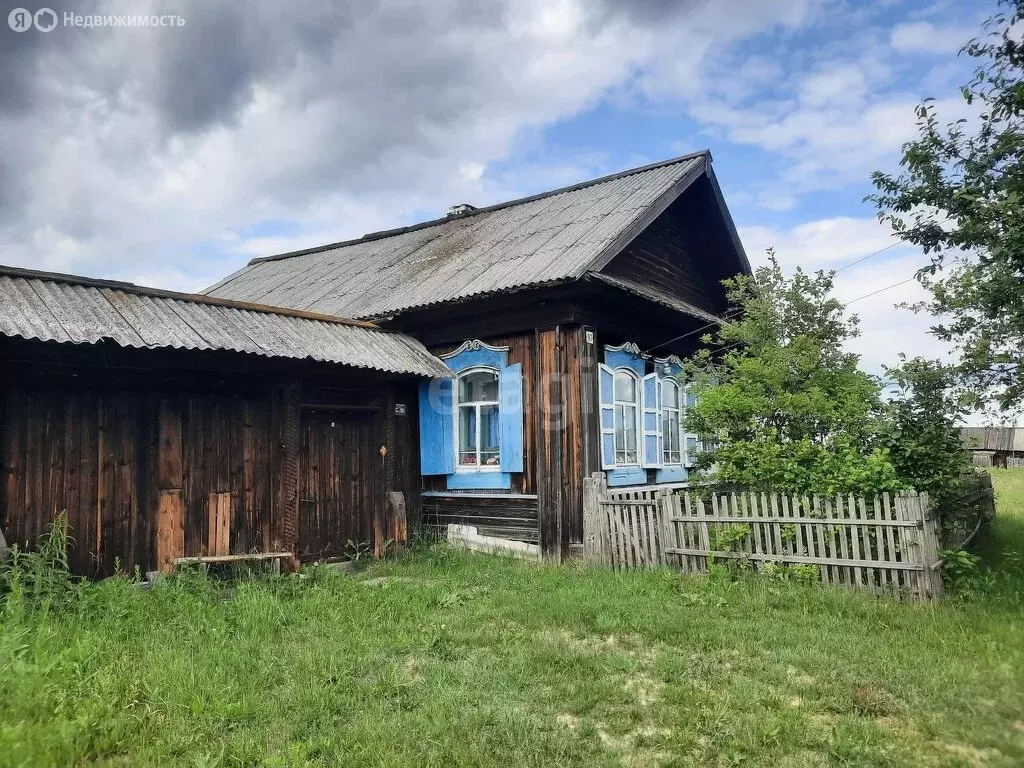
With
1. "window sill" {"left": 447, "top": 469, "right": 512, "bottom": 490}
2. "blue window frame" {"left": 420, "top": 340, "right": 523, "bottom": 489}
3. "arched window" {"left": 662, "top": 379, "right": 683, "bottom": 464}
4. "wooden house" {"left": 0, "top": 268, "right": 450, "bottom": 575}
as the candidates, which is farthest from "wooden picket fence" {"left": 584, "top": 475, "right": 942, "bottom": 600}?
"wooden house" {"left": 0, "top": 268, "right": 450, "bottom": 575}

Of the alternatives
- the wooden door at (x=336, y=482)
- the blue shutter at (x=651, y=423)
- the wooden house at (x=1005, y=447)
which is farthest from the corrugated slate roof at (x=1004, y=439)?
the wooden door at (x=336, y=482)

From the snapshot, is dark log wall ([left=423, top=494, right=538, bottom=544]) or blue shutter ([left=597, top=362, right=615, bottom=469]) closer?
dark log wall ([left=423, top=494, right=538, bottom=544])

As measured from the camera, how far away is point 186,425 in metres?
7.84

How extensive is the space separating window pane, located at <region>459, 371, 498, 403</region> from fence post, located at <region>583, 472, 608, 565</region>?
7.24ft

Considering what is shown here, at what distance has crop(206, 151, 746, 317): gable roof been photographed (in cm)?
969

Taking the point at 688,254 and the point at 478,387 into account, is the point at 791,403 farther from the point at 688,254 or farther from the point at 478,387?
the point at 688,254

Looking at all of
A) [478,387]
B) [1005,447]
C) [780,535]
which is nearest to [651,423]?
[478,387]

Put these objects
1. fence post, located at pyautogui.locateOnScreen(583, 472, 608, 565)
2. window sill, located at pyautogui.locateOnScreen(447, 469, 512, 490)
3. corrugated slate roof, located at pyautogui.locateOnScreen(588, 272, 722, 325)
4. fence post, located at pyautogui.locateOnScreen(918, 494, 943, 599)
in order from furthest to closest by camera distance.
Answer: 1. window sill, located at pyautogui.locateOnScreen(447, 469, 512, 490)
2. corrugated slate roof, located at pyautogui.locateOnScreen(588, 272, 722, 325)
3. fence post, located at pyautogui.locateOnScreen(583, 472, 608, 565)
4. fence post, located at pyautogui.locateOnScreen(918, 494, 943, 599)

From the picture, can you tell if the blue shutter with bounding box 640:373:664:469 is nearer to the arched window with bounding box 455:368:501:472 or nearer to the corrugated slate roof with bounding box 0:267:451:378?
the arched window with bounding box 455:368:501:472

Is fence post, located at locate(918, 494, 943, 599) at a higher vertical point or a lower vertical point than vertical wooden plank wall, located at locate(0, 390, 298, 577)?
lower

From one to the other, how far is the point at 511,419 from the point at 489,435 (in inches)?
28.6

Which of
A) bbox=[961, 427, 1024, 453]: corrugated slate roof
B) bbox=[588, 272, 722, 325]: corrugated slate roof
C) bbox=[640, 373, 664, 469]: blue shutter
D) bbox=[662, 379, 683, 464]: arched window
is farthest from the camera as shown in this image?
bbox=[961, 427, 1024, 453]: corrugated slate roof

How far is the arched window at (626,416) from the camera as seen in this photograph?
400 inches

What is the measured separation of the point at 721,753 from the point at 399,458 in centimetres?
707
